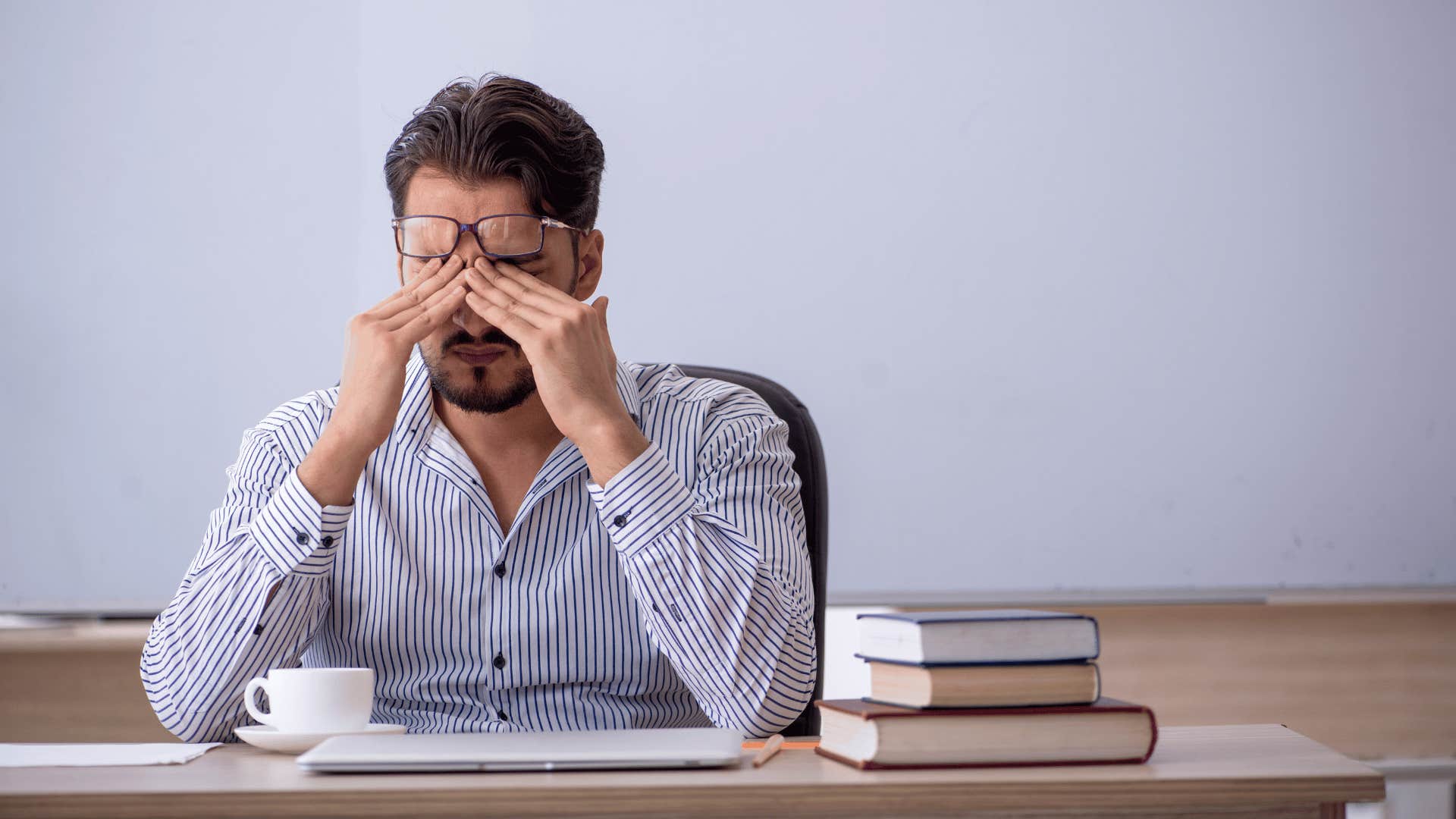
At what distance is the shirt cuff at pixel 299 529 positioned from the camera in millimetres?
1264

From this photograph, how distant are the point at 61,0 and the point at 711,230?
46.7 inches

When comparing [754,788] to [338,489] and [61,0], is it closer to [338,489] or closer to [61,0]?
[338,489]

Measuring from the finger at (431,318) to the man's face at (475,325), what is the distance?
46 mm

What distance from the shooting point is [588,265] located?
1.59 meters

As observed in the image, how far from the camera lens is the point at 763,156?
2.21m

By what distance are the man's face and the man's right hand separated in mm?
39

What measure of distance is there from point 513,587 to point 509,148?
0.51m

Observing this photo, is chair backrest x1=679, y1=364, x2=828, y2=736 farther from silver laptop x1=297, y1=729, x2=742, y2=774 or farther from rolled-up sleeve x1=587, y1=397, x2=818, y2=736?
silver laptop x1=297, y1=729, x2=742, y2=774

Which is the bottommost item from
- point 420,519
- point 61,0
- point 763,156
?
point 420,519

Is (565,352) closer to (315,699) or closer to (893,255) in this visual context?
(315,699)

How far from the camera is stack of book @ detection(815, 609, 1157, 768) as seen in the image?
85 centimetres

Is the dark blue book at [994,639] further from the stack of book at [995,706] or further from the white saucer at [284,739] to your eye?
the white saucer at [284,739]

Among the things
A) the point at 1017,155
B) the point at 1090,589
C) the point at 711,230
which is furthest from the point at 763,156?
the point at 1090,589

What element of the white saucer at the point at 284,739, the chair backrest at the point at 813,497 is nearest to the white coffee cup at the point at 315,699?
the white saucer at the point at 284,739
